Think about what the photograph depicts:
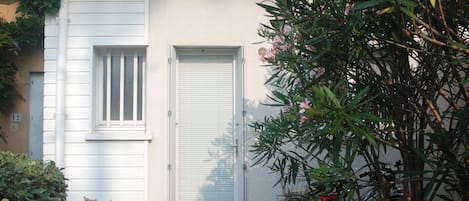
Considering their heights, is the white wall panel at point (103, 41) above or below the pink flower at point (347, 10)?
above

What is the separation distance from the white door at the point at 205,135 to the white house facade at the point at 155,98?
0.05 feet

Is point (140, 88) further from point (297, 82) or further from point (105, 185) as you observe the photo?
point (297, 82)

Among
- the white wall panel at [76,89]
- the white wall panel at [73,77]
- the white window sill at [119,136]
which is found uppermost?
the white wall panel at [73,77]

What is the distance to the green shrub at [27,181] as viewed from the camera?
167 inches

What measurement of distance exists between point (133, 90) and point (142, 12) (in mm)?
1097

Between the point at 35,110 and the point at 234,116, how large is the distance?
3.28 meters

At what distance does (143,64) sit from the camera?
21.4 feet

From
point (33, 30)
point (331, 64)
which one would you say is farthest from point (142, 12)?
point (331, 64)

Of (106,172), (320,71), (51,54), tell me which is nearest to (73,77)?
(51,54)

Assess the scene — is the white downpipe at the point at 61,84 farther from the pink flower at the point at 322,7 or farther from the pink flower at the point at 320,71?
the pink flower at the point at 322,7

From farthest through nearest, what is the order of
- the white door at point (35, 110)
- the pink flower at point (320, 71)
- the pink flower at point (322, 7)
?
1. the white door at point (35, 110)
2. the pink flower at point (320, 71)
3. the pink flower at point (322, 7)

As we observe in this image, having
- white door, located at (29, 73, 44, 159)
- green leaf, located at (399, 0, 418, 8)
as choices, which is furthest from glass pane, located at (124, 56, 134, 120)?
green leaf, located at (399, 0, 418, 8)

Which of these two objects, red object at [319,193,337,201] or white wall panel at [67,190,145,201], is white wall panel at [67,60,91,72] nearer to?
white wall panel at [67,190,145,201]

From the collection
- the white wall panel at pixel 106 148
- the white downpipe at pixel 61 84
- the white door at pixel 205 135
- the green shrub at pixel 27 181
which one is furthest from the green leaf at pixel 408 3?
the white downpipe at pixel 61 84
